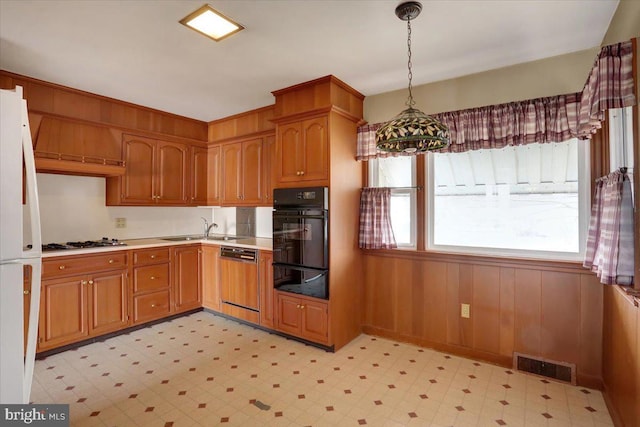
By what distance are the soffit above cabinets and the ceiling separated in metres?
0.43

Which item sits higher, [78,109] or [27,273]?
[78,109]

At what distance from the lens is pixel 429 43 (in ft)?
7.66

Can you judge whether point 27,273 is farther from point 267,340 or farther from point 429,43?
point 429,43

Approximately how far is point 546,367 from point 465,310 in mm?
699

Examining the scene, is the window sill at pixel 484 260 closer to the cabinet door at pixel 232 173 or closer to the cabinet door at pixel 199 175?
→ the cabinet door at pixel 232 173

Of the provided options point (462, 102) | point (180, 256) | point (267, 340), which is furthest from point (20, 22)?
point (462, 102)

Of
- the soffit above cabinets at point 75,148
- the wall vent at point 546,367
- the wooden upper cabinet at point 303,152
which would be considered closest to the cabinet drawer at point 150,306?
the soffit above cabinets at point 75,148

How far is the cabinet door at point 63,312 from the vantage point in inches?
113

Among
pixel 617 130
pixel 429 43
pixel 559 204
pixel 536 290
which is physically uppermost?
pixel 429 43

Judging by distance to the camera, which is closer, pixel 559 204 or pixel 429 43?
pixel 429 43

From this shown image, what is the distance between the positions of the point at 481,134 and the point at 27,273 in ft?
13.2

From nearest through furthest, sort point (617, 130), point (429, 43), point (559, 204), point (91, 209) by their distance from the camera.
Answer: point (617, 130), point (429, 43), point (559, 204), point (91, 209)

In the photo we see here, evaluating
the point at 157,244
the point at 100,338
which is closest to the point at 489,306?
the point at 157,244

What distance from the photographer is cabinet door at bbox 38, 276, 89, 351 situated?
286cm
